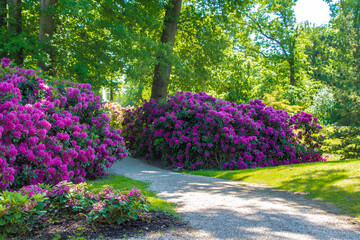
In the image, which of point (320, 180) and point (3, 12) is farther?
point (3, 12)

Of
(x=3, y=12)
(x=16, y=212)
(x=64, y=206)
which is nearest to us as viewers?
(x=16, y=212)

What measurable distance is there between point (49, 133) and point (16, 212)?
3842 millimetres

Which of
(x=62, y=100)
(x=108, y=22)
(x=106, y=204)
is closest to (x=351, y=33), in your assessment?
(x=108, y=22)

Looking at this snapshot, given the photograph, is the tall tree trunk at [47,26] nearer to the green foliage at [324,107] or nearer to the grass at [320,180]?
the grass at [320,180]

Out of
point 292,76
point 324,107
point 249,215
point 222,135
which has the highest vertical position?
point 292,76

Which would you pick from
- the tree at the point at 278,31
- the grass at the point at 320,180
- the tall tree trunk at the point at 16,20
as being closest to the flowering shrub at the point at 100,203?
the grass at the point at 320,180

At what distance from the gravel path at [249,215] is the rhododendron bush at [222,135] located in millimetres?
3835

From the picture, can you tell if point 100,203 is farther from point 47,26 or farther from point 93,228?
point 47,26

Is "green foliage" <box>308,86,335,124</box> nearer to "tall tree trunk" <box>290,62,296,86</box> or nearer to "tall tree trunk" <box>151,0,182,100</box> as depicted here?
"tall tree trunk" <box>290,62,296,86</box>

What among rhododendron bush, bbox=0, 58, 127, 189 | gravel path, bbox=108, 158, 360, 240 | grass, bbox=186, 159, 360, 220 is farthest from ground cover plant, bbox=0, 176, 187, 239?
grass, bbox=186, 159, 360, 220

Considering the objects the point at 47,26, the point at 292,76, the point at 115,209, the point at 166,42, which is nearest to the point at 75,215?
the point at 115,209

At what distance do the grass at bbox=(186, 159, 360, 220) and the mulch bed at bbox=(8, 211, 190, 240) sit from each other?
301 cm

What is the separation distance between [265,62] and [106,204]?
1047 inches

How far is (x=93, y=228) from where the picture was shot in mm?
3666
